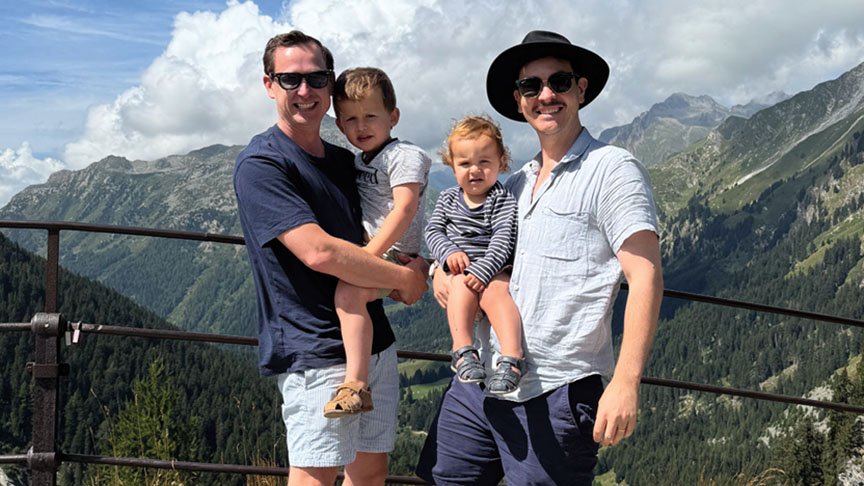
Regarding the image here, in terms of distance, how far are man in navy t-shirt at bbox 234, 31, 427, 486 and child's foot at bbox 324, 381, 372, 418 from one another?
8cm

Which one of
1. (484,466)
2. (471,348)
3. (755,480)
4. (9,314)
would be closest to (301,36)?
(471,348)

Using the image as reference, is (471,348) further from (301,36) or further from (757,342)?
(757,342)

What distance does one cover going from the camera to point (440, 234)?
2951mm

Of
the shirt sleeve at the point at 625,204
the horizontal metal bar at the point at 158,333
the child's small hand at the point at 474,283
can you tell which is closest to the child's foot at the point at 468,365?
the child's small hand at the point at 474,283

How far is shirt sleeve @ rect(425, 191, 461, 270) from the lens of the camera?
289 cm

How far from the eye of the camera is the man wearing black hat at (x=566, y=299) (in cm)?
246

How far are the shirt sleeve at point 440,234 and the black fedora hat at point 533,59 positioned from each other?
0.50m

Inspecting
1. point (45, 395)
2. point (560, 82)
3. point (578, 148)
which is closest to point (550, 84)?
point (560, 82)

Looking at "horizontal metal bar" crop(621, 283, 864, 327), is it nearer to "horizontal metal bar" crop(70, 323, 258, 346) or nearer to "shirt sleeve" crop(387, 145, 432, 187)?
"shirt sleeve" crop(387, 145, 432, 187)

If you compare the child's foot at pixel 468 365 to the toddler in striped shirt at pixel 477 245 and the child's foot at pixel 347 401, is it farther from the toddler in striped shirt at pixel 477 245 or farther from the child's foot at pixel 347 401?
the child's foot at pixel 347 401

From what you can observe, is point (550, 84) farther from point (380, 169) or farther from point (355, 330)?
point (355, 330)

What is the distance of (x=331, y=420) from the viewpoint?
8.72 feet

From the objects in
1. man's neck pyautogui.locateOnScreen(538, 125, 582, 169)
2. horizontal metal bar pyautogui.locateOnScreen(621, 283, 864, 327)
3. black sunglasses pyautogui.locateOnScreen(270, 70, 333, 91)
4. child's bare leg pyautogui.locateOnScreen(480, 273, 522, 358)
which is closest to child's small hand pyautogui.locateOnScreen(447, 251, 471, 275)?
child's bare leg pyautogui.locateOnScreen(480, 273, 522, 358)

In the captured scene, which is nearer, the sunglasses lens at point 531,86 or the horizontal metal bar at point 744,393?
the sunglasses lens at point 531,86
